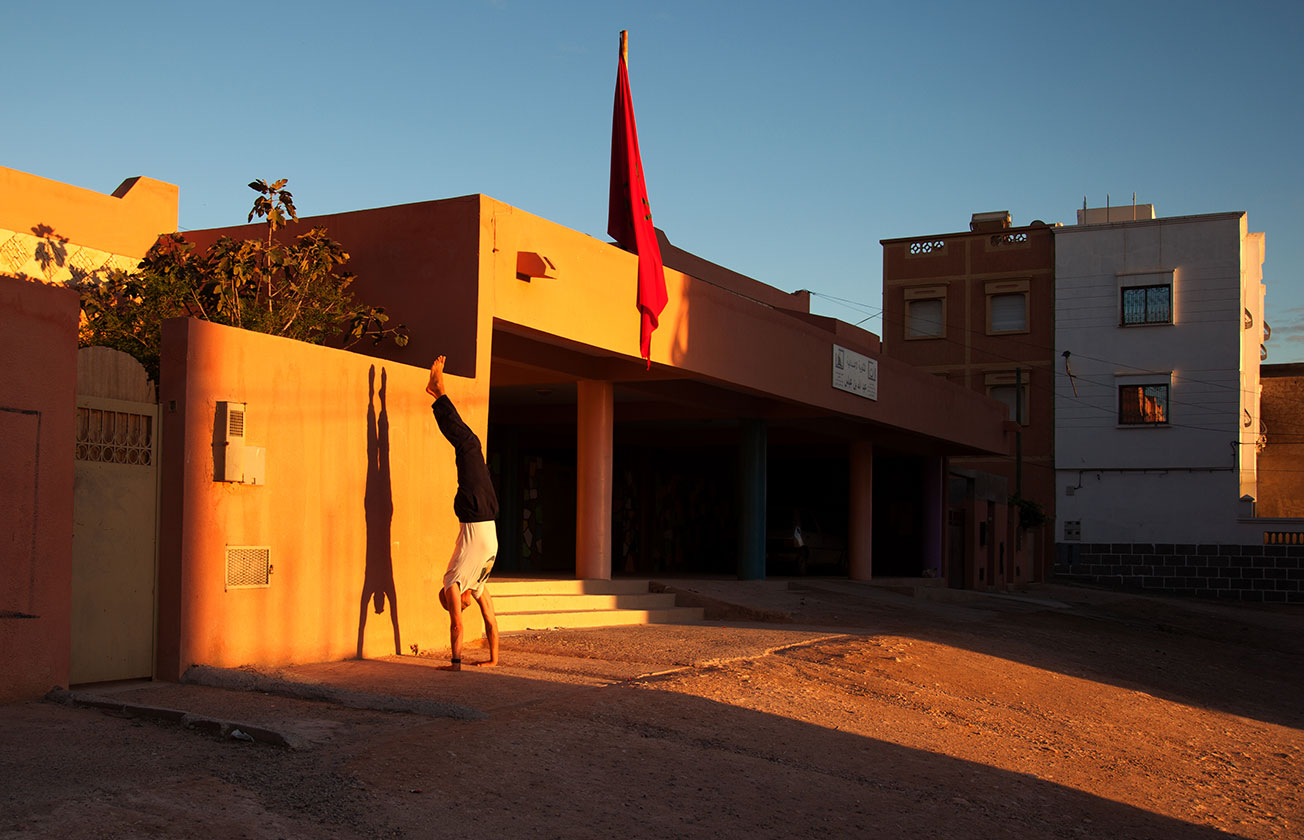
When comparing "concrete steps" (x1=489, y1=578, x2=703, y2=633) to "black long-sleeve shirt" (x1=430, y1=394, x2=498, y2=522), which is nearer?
"black long-sleeve shirt" (x1=430, y1=394, x2=498, y2=522)

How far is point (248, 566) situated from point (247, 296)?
11.3 feet

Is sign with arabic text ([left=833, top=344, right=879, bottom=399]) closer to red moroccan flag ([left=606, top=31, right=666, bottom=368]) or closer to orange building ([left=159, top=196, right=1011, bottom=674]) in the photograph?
orange building ([left=159, top=196, right=1011, bottom=674])

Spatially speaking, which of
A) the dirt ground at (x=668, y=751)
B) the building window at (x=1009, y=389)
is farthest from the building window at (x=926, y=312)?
the dirt ground at (x=668, y=751)

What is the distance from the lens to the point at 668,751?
6715mm

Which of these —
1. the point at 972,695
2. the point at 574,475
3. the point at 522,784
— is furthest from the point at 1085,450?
the point at 522,784

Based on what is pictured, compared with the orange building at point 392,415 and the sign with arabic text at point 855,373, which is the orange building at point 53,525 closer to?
the orange building at point 392,415

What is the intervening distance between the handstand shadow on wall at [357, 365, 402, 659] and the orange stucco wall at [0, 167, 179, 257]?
14.6 ft

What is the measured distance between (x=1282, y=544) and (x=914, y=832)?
35794 mm

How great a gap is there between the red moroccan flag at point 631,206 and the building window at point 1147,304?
2990 centimetres

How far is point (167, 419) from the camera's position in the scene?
26.0ft

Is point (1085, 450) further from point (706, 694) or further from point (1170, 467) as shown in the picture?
point (706, 694)

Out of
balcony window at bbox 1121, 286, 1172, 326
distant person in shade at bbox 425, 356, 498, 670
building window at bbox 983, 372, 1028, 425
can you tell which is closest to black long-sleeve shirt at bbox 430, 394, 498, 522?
distant person in shade at bbox 425, 356, 498, 670

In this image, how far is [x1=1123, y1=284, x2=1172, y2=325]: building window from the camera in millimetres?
39500

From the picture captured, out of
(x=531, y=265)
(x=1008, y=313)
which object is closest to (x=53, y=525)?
(x=531, y=265)
